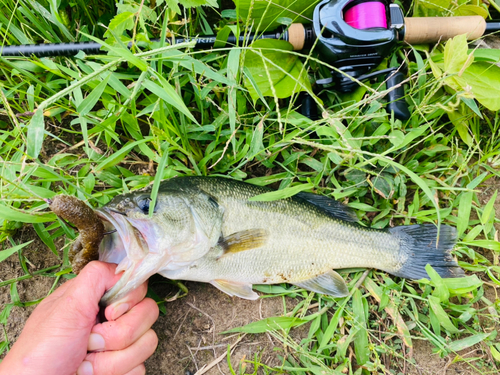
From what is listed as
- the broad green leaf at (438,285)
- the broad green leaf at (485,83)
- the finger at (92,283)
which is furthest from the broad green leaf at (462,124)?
the finger at (92,283)

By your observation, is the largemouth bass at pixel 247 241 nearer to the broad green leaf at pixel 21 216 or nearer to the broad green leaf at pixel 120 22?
the broad green leaf at pixel 21 216

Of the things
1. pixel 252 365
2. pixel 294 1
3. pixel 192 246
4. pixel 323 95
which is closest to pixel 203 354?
pixel 252 365

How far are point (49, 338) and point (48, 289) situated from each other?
82 cm

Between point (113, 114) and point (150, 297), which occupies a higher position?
point (113, 114)

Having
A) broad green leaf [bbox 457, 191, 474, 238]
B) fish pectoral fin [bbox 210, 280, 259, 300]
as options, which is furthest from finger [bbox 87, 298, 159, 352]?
broad green leaf [bbox 457, 191, 474, 238]

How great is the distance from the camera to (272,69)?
265 centimetres

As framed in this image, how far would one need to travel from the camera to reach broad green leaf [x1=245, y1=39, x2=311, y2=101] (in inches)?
101

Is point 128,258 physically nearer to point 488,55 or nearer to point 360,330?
point 360,330

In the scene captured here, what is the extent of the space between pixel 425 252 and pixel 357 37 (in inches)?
67.9

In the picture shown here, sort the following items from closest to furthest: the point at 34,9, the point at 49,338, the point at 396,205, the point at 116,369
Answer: the point at 49,338
the point at 116,369
the point at 34,9
the point at 396,205

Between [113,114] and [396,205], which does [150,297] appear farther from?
[396,205]

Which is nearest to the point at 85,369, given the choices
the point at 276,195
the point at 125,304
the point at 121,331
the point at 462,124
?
the point at 121,331

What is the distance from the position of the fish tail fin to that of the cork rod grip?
4.92 feet

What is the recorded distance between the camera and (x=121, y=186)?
2730 millimetres
